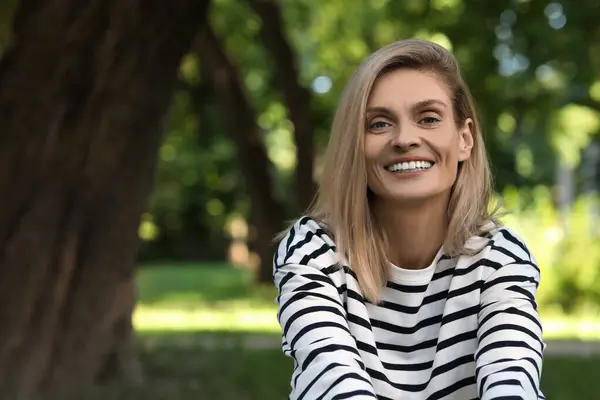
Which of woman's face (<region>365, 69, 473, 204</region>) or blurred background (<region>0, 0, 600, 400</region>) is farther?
blurred background (<region>0, 0, 600, 400</region>)

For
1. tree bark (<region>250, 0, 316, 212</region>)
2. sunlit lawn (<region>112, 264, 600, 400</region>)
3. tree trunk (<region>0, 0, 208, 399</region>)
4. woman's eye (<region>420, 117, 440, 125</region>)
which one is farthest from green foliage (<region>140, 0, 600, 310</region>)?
sunlit lawn (<region>112, 264, 600, 400</region>)

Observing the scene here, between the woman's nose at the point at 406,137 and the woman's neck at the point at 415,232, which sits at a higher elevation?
the woman's nose at the point at 406,137

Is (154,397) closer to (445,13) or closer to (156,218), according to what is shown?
(445,13)

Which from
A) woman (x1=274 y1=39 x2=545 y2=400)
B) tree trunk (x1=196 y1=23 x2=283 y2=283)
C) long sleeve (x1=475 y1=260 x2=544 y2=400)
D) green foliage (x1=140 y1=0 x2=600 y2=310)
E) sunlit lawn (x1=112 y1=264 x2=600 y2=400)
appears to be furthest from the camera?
tree trunk (x1=196 y1=23 x2=283 y2=283)

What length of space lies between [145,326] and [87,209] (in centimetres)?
626

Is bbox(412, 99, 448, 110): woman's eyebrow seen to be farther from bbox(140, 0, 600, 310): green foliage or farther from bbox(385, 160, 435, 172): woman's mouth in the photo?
bbox(140, 0, 600, 310): green foliage

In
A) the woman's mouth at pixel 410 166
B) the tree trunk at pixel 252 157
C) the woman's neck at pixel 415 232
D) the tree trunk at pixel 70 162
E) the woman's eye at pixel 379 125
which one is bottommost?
the woman's neck at pixel 415 232

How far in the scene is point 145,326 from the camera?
1284cm

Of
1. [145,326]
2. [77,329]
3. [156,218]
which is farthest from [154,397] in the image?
[156,218]

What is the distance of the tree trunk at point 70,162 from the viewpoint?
651 cm

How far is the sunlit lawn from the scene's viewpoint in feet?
A: 23.6

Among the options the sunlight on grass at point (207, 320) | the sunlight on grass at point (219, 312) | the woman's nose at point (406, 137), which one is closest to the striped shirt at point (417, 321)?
the woman's nose at point (406, 137)

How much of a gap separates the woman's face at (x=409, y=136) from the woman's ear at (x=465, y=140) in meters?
0.07

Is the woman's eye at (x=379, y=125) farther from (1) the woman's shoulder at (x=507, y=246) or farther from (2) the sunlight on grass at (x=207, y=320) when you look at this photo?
(2) the sunlight on grass at (x=207, y=320)
